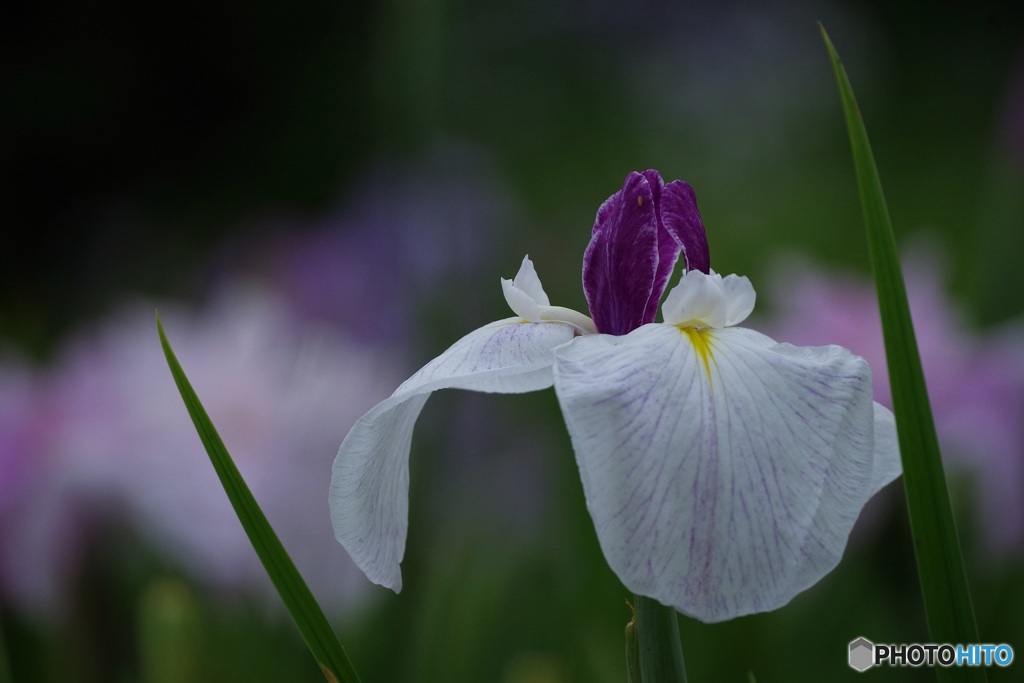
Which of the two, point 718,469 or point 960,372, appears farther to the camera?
point 960,372

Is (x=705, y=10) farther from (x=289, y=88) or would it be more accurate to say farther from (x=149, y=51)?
(x=149, y=51)

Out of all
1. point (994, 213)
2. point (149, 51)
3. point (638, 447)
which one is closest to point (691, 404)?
point (638, 447)

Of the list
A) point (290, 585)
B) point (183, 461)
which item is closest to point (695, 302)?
point (290, 585)

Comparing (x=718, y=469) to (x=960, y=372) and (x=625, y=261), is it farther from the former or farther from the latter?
(x=960, y=372)

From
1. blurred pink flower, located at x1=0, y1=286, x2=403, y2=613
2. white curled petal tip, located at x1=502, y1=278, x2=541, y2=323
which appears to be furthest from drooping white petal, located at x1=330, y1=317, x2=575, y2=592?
blurred pink flower, located at x1=0, y1=286, x2=403, y2=613

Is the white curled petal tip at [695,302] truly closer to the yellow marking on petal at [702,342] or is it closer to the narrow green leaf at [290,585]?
the yellow marking on petal at [702,342]

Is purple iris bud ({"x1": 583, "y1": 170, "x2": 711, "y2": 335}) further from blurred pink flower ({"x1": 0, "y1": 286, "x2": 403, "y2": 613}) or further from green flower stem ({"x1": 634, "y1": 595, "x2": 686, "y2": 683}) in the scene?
blurred pink flower ({"x1": 0, "y1": 286, "x2": 403, "y2": 613})

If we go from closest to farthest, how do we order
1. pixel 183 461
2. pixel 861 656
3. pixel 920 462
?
pixel 920 462 → pixel 861 656 → pixel 183 461
